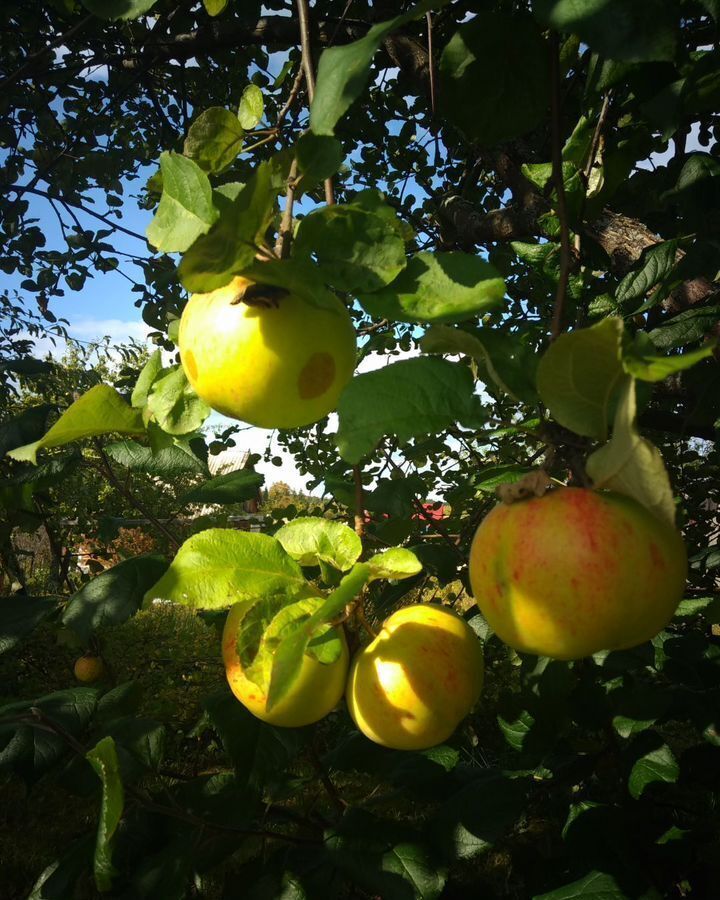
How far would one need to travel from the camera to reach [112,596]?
1.11 metres

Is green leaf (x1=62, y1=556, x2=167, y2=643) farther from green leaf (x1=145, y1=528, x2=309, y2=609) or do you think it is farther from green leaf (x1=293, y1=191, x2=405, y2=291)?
green leaf (x1=293, y1=191, x2=405, y2=291)

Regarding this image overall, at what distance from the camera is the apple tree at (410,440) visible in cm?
63

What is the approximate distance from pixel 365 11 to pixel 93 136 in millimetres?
1785

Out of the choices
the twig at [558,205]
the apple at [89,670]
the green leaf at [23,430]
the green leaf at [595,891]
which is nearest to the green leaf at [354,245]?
the twig at [558,205]

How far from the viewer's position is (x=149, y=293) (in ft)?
10.9

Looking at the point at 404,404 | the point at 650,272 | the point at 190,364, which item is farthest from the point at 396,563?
the point at 650,272

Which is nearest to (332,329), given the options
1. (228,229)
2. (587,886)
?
(228,229)

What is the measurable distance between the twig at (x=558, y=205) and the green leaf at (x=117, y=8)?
528 mm

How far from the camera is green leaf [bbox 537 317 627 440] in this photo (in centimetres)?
55

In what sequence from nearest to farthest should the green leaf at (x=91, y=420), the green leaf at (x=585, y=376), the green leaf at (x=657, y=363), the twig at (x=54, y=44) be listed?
the green leaf at (x=657, y=363) → the green leaf at (x=585, y=376) → the green leaf at (x=91, y=420) → the twig at (x=54, y=44)

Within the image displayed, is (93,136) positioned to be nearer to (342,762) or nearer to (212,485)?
(212,485)

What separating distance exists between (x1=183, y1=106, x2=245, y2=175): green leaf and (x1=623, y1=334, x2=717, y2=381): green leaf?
0.61 m

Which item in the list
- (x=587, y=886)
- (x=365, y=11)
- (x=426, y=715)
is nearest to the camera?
(x=426, y=715)

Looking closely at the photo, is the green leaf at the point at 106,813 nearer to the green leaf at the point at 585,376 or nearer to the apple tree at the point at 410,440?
the apple tree at the point at 410,440
